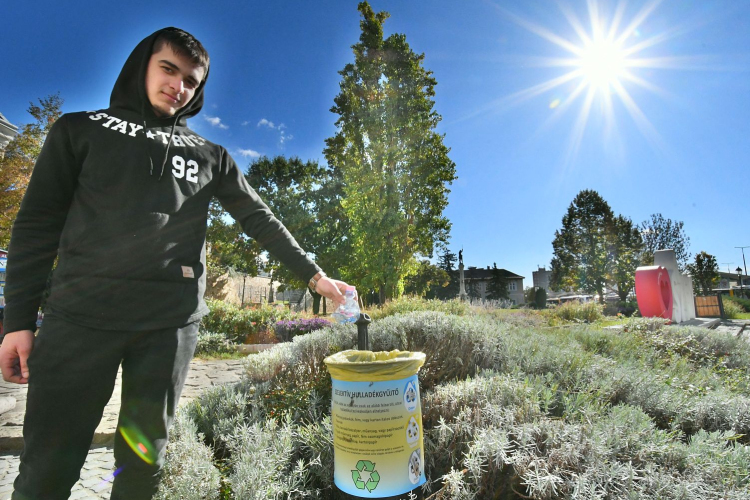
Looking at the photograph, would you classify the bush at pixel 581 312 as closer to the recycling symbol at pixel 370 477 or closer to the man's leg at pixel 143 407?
the recycling symbol at pixel 370 477

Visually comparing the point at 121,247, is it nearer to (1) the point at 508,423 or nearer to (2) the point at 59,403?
(2) the point at 59,403

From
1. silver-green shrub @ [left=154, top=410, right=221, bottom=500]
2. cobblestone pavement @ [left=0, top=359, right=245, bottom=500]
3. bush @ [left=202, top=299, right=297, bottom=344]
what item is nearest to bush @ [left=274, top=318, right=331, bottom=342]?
bush @ [left=202, top=299, right=297, bottom=344]

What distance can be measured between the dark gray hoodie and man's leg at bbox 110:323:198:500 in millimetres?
99

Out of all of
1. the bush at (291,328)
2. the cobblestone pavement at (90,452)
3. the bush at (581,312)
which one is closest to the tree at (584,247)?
the bush at (581,312)

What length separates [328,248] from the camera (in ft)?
85.5

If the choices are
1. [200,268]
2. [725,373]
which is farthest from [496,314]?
[200,268]

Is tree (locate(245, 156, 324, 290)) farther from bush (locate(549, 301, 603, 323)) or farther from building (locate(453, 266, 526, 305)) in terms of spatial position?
building (locate(453, 266, 526, 305))

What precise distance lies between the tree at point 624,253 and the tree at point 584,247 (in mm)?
552

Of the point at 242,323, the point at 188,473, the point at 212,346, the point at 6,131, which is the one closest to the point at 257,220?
the point at 188,473

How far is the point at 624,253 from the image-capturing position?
3372 cm

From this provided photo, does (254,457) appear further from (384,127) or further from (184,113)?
(384,127)

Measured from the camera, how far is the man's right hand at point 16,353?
1.48 metres

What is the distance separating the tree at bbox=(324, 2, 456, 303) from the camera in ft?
57.7

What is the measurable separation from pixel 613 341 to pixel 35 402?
259 inches
